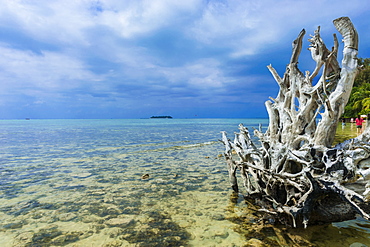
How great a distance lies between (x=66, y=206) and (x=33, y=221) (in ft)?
5.10

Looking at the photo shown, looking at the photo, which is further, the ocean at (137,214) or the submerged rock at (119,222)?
the submerged rock at (119,222)

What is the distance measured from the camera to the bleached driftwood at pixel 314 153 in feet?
20.0

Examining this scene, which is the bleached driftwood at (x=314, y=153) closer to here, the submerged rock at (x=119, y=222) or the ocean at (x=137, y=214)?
the ocean at (x=137, y=214)

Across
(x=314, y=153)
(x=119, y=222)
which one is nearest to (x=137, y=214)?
(x=119, y=222)

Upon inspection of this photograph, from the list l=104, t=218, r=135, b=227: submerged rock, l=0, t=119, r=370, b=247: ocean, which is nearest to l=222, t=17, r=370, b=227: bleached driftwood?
A: l=0, t=119, r=370, b=247: ocean

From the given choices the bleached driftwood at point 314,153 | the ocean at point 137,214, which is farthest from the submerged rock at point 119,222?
the bleached driftwood at point 314,153

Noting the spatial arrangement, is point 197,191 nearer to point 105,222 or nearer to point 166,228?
point 166,228

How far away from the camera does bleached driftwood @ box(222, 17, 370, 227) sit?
6086 millimetres

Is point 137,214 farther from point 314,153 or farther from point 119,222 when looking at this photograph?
point 314,153

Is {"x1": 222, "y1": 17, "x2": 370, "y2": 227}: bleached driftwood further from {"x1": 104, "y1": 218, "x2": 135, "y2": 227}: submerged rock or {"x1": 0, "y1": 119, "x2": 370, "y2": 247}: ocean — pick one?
{"x1": 104, "y1": 218, "x2": 135, "y2": 227}: submerged rock

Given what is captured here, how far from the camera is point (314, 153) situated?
22.5 ft

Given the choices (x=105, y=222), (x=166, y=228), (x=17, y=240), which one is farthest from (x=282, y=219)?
(x=17, y=240)

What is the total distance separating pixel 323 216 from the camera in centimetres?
718

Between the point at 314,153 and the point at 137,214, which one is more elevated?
the point at 314,153
